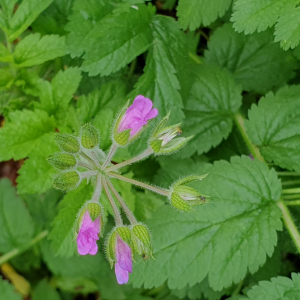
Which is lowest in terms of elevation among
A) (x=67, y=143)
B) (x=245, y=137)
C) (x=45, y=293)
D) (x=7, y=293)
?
(x=45, y=293)

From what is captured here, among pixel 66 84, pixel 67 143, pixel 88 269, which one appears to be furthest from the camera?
pixel 88 269

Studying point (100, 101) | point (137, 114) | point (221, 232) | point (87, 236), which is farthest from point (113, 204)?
point (100, 101)

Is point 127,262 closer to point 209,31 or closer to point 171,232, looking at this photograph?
point 171,232

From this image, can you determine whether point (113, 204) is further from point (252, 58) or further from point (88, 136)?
point (252, 58)

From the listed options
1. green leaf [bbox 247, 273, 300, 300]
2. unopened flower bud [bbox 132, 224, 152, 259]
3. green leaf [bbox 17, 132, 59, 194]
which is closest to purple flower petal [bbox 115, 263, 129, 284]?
unopened flower bud [bbox 132, 224, 152, 259]

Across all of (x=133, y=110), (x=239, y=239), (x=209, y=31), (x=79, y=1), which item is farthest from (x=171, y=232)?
(x=209, y=31)

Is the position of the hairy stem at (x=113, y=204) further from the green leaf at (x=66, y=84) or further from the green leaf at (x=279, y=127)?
the green leaf at (x=279, y=127)
